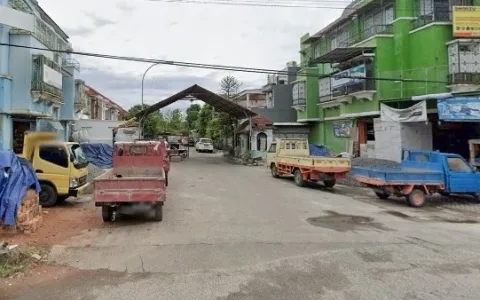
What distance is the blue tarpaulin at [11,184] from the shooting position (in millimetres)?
8078

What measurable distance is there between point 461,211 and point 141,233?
10534 mm

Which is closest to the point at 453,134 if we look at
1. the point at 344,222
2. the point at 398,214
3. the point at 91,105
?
the point at 398,214

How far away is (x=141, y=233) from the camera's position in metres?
8.88

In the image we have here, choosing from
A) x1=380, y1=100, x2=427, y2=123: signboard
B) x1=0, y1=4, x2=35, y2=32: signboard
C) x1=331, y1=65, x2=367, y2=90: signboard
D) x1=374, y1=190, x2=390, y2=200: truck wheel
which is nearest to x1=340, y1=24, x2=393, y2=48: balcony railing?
x1=331, y1=65, x2=367, y2=90: signboard

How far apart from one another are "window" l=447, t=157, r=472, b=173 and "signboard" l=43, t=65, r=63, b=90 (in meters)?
20.7

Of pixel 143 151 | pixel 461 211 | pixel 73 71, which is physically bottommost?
pixel 461 211

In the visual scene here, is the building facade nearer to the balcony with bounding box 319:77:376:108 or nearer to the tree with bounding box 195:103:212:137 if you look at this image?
the balcony with bounding box 319:77:376:108

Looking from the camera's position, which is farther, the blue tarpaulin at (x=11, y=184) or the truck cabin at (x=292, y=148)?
the truck cabin at (x=292, y=148)

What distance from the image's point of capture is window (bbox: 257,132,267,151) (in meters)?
36.5

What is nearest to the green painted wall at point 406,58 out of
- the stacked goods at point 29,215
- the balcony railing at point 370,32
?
the balcony railing at point 370,32

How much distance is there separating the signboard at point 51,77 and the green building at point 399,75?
48.3 ft

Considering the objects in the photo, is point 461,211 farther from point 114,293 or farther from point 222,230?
point 114,293

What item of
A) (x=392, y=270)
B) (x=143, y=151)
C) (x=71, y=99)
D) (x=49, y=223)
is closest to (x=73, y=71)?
(x=71, y=99)

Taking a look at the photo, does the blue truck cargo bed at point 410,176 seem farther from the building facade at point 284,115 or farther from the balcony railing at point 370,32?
the building facade at point 284,115
